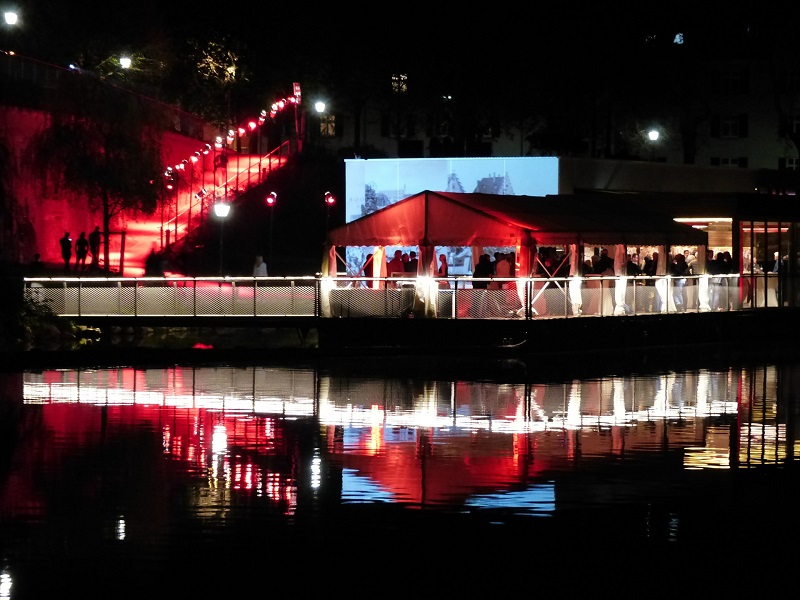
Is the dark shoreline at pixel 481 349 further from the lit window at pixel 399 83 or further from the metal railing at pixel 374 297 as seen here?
the lit window at pixel 399 83

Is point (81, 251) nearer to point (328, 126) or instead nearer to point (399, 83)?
point (399, 83)

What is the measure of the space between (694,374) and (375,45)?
155 ft

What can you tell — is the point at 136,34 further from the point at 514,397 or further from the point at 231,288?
the point at 514,397

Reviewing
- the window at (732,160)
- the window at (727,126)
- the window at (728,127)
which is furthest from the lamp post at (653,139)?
the window at (728,127)

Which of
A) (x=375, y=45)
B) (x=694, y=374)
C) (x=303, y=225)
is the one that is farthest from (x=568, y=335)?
(x=375, y=45)

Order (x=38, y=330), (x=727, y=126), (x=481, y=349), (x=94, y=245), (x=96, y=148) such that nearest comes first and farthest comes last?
(x=481, y=349)
(x=38, y=330)
(x=94, y=245)
(x=96, y=148)
(x=727, y=126)

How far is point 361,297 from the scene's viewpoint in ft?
112

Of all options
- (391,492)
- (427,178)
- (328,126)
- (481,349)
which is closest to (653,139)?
(328,126)

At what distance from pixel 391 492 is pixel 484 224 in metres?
21.7

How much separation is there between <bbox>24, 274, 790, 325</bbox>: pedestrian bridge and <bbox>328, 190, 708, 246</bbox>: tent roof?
1104 mm

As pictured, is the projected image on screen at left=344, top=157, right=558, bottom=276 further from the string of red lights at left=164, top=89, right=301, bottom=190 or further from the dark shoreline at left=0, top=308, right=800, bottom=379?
the string of red lights at left=164, top=89, right=301, bottom=190

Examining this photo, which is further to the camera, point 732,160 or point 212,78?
point 732,160

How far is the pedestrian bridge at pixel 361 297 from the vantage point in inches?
1308

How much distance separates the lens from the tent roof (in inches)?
1389
